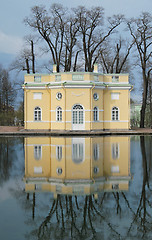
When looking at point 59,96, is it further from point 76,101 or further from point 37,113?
point 37,113

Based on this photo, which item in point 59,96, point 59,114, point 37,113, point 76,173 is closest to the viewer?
point 76,173

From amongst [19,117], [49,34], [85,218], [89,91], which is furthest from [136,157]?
[19,117]

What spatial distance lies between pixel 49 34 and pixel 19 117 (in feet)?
41.9

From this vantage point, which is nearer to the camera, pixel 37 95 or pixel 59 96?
pixel 59 96

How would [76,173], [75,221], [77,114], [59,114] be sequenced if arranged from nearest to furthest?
[75,221] < [76,173] < [77,114] < [59,114]

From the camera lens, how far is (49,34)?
3522 cm

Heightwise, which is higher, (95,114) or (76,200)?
(95,114)

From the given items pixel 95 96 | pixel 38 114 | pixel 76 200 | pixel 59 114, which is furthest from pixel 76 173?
pixel 38 114

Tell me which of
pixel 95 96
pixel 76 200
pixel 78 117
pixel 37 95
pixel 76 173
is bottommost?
pixel 76 200

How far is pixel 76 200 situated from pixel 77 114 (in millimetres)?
21762

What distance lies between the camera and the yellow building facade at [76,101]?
27828 mm

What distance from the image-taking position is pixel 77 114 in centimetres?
2798

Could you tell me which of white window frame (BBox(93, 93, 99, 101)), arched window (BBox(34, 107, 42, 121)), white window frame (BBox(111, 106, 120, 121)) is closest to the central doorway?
white window frame (BBox(93, 93, 99, 101))

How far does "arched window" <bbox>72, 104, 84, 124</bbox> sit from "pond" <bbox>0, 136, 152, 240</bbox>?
17303 mm
